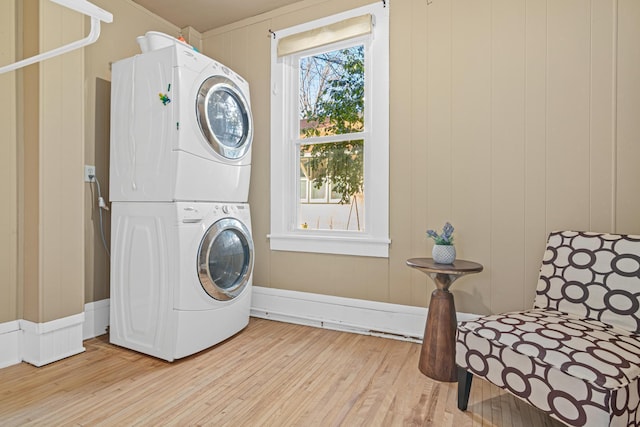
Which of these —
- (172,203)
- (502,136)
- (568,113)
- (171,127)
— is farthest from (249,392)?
(568,113)

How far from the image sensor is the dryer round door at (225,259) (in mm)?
2096

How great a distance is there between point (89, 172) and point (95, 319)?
103 centimetres

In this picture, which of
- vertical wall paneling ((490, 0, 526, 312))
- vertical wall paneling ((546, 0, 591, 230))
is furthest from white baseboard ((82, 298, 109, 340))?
vertical wall paneling ((546, 0, 591, 230))

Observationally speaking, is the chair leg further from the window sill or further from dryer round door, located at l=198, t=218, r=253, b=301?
dryer round door, located at l=198, t=218, r=253, b=301

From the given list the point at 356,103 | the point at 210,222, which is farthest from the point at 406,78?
the point at 210,222

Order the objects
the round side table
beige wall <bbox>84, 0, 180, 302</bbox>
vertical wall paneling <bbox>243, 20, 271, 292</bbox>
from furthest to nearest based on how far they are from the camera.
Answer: vertical wall paneling <bbox>243, 20, 271, 292</bbox> < beige wall <bbox>84, 0, 180, 302</bbox> < the round side table

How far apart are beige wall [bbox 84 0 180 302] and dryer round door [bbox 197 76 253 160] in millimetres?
912

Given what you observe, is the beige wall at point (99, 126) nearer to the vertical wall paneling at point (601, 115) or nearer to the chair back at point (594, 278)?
the chair back at point (594, 278)

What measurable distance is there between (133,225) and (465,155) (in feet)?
7.10

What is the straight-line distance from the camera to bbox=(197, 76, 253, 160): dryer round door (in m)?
2.12

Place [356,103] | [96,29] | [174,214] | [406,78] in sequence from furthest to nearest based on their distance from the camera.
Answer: [356,103] < [406,78] < [174,214] < [96,29]

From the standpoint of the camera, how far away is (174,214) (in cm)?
197

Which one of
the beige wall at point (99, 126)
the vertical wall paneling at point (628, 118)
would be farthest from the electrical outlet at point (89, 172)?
the vertical wall paneling at point (628, 118)

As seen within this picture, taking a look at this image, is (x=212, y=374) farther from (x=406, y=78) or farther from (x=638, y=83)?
(x=638, y=83)
